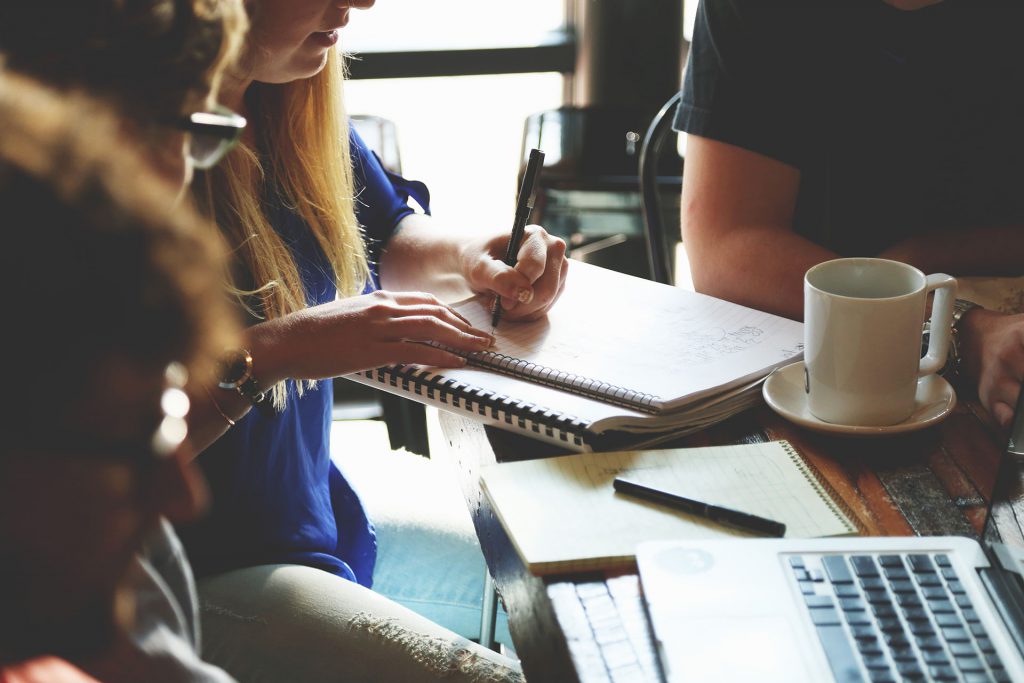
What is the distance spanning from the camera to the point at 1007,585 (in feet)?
1.98

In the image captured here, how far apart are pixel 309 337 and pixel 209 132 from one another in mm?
460

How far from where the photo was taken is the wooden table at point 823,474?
642 mm

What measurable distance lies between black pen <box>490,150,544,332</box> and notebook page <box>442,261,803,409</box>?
0.05 ft

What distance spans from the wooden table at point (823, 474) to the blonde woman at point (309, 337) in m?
0.14

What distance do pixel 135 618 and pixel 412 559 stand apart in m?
0.67

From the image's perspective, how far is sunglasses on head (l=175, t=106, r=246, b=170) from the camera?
0.50 m

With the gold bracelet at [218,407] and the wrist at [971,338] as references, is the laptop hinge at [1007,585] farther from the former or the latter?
the gold bracelet at [218,407]

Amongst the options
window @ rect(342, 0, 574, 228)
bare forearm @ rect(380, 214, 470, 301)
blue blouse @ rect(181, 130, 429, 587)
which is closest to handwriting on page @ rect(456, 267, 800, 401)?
→ bare forearm @ rect(380, 214, 470, 301)

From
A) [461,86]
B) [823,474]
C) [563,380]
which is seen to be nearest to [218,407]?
[563,380]

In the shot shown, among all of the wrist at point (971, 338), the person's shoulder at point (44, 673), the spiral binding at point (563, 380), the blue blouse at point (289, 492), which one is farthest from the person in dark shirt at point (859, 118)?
the person's shoulder at point (44, 673)

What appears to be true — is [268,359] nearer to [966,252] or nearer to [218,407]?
[218,407]

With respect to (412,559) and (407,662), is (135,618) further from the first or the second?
(412,559)

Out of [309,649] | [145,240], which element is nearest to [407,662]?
[309,649]

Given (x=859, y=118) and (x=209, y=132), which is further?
(x=859, y=118)
